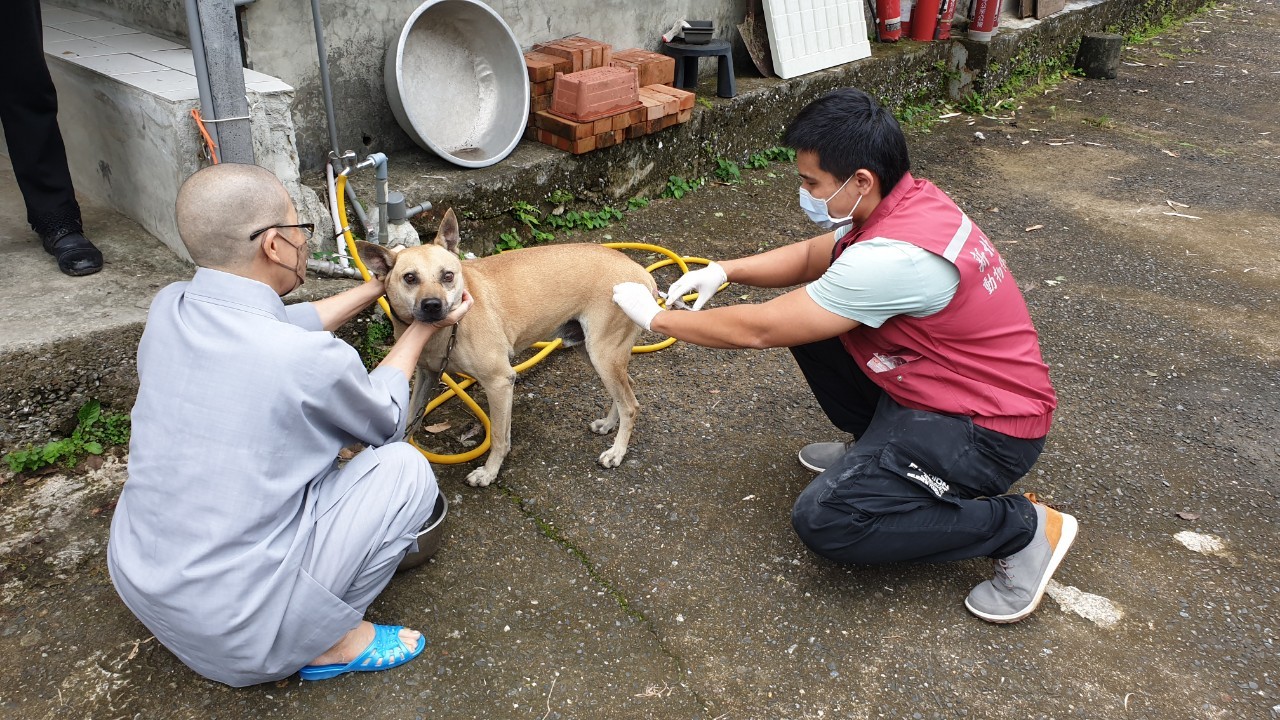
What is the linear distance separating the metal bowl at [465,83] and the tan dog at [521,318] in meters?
1.92

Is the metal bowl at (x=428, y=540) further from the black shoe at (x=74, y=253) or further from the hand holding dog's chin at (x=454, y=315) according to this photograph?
the black shoe at (x=74, y=253)

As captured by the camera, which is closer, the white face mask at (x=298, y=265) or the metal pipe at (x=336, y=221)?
the white face mask at (x=298, y=265)

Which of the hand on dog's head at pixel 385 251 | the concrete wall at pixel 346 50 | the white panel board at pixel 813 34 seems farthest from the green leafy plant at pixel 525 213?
the white panel board at pixel 813 34

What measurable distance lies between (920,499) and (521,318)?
5.91 feet

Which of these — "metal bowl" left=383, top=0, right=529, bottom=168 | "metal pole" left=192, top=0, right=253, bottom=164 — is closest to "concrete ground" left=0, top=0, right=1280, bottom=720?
"metal pole" left=192, top=0, right=253, bottom=164

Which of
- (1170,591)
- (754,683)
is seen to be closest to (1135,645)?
(1170,591)

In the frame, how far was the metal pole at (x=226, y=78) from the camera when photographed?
365cm

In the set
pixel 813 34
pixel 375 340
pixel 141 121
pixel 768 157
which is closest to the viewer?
pixel 141 121

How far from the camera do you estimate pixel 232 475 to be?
2416 millimetres

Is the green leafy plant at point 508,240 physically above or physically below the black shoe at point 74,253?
below

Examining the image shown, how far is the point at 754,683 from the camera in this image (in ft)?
9.78

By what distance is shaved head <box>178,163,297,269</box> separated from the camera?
8.23 feet

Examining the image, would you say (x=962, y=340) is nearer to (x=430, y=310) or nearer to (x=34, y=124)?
(x=430, y=310)

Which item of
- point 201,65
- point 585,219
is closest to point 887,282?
point 201,65
